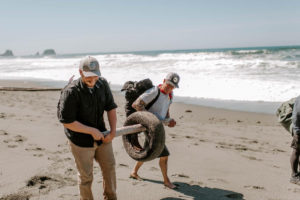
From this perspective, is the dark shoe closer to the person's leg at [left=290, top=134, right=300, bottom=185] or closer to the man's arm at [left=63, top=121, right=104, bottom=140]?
the person's leg at [left=290, top=134, right=300, bottom=185]

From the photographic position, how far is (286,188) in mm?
4586

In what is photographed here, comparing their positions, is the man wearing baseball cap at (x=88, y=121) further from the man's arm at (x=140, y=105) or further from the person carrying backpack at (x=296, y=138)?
the person carrying backpack at (x=296, y=138)

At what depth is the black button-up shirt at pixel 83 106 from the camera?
9.56 ft

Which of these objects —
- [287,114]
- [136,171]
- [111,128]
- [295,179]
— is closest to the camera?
[111,128]

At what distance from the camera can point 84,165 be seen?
Result: 123 inches

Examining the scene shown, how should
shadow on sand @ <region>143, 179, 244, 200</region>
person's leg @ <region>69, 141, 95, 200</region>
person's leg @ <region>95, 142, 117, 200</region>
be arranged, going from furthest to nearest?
shadow on sand @ <region>143, 179, 244, 200</region>, person's leg @ <region>95, 142, 117, 200</region>, person's leg @ <region>69, 141, 95, 200</region>

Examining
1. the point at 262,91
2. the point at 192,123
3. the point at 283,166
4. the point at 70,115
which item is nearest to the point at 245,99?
the point at 262,91

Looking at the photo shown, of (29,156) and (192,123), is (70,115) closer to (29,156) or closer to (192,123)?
(29,156)

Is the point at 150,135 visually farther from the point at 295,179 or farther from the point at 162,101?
the point at 295,179

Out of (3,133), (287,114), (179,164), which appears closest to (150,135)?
(179,164)

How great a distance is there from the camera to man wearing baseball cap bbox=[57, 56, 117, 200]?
9.61 ft

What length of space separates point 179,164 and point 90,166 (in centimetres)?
256

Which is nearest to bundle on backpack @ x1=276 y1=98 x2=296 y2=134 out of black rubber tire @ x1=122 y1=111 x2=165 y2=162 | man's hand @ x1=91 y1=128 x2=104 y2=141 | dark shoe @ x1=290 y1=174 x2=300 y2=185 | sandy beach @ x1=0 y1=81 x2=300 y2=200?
dark shoe @ x1=290 y1=174 x2=300 y2=185

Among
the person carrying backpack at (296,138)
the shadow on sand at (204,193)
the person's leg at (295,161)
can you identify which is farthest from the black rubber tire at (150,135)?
the person's leg at (295,161)
